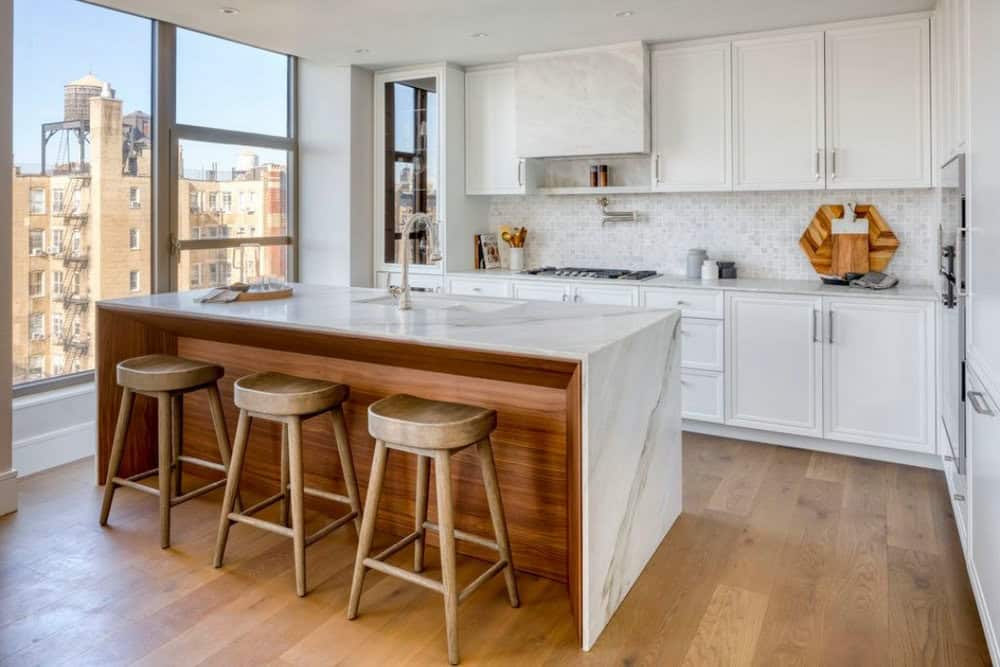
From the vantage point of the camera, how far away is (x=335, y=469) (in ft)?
10.1

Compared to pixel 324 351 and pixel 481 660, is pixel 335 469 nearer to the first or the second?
pixel 324 351

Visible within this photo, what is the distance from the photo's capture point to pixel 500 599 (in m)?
2.43

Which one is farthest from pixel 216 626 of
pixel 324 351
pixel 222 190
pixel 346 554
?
pixel 222 190

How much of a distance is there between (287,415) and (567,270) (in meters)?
2.87

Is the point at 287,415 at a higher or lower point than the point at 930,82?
lower

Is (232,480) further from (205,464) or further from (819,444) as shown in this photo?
(819,444)

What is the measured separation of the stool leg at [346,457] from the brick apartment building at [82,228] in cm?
212

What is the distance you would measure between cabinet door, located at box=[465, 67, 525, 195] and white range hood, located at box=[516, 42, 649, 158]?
0.22m

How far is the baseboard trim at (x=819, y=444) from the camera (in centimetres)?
379

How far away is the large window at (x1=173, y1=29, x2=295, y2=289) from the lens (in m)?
4.47

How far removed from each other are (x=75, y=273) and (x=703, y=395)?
3625 mm

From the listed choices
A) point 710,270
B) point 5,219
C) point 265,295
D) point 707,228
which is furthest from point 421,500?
point 707,228

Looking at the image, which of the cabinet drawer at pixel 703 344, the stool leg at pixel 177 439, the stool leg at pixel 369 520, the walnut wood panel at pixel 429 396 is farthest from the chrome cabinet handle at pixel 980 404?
the stool leg at pixel 177 439

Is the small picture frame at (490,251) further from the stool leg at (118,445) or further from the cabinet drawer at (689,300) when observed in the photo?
the stool leg at (118,445)
